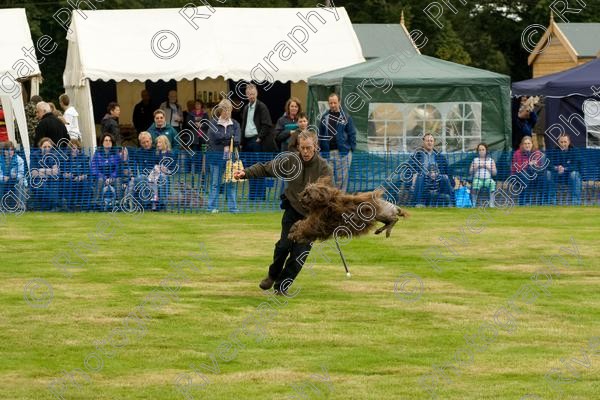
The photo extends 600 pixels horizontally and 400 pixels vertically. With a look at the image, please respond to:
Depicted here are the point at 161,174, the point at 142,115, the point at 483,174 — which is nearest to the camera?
the point at 161,174

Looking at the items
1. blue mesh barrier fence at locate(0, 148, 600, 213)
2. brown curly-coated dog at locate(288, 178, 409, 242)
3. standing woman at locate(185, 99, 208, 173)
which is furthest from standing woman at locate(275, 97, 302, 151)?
brown curly-coated dog at locate(288, 178, 409, 242)

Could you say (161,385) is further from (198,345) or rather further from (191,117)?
(191,117)

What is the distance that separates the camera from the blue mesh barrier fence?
21.1 metres

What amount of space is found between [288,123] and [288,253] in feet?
30.5

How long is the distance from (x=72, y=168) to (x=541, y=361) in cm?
1223

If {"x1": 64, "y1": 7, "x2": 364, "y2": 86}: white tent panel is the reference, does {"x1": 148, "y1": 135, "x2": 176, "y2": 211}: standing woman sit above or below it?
below

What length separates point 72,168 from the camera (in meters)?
21.1

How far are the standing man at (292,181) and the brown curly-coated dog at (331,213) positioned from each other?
40 centimetres

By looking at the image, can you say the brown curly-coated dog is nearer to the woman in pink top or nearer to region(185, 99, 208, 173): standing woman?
region(185, 99, 208, 173): standing woman

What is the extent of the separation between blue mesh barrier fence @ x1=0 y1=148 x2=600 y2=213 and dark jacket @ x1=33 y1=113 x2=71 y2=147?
0.84 metres

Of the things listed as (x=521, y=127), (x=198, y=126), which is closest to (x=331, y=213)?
(x=198, y=126)

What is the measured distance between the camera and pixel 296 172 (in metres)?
13.2

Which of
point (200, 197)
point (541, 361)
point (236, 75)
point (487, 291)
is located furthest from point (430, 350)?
point (236, 75)

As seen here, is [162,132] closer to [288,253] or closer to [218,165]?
[218,165]
